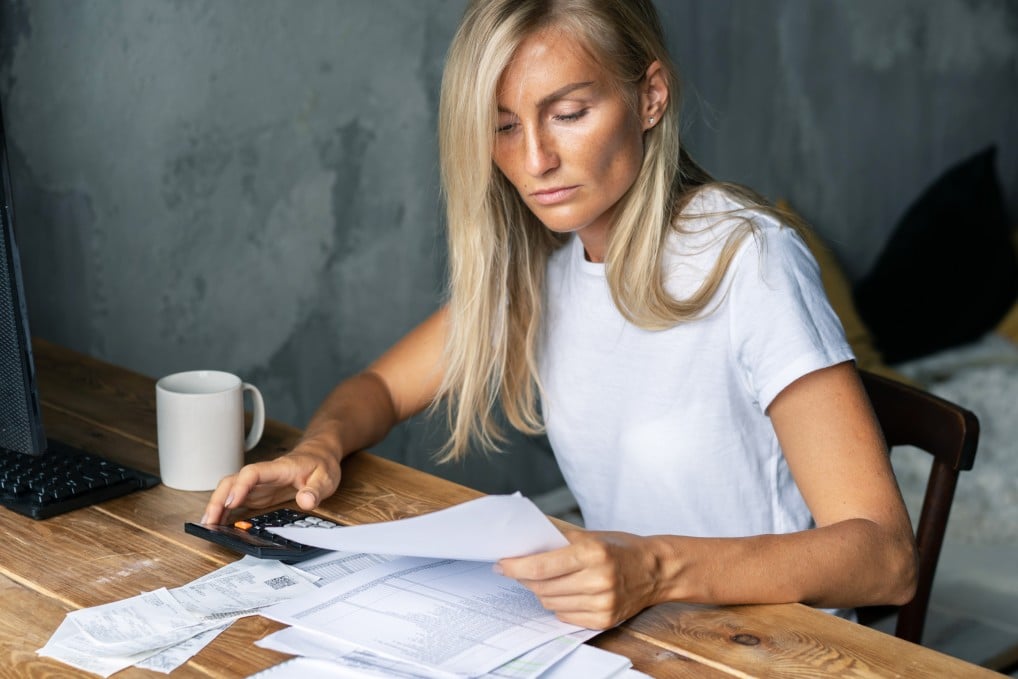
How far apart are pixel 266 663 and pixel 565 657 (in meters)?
0.24

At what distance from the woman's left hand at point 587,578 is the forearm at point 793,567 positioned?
4 centimetres

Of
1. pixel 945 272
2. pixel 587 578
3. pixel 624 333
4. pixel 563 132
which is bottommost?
pixel 945 272

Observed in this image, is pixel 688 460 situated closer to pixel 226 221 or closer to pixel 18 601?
pixel 18 601

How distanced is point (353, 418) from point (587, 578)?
580 millimetres

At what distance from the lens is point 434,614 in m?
0.99

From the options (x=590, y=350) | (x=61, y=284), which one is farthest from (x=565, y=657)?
(x=61, y=284)

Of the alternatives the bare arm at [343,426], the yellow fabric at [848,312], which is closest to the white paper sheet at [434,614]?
the bare arm at [343,426]

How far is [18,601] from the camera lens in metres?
1.02

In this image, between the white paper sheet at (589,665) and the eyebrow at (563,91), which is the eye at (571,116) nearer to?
the eyebrow at (563,91)

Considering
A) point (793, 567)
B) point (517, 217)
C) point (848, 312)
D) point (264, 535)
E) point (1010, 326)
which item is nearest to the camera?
point (793, 567)

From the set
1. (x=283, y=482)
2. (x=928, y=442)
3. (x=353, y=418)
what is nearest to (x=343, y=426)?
(x=353, y=418)

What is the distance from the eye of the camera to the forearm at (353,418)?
4.57 feet

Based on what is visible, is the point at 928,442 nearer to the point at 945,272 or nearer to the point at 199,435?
the point at 199,435

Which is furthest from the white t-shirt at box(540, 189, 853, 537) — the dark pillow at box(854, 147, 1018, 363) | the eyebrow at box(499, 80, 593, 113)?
the dark pillow at box(854, 147, 1018, 363)
